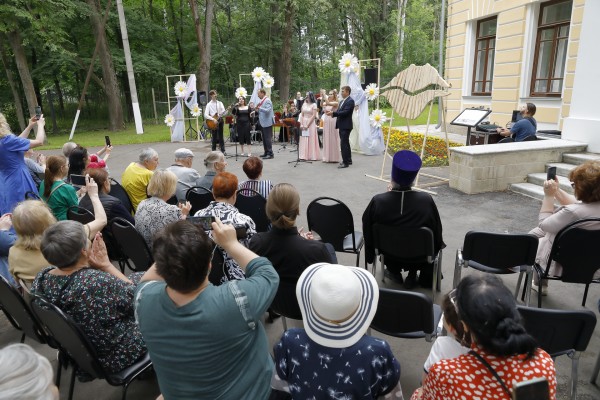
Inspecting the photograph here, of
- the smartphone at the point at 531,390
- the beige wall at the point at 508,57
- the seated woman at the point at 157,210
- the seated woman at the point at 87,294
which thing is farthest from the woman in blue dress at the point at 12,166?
the beige wall at the point at 508,57

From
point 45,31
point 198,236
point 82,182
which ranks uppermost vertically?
point 45,31

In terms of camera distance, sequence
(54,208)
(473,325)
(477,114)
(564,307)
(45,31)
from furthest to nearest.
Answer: (45,31) → (477,114) → (54,208) → (564,307) → (473,325)

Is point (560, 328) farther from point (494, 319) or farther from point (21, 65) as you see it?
point (21, 65)

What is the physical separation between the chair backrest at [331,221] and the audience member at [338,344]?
206cm

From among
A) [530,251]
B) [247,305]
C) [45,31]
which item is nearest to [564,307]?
[530,251]

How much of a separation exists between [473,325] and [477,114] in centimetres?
873

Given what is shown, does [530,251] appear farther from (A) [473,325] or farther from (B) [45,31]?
(B) [45,31]

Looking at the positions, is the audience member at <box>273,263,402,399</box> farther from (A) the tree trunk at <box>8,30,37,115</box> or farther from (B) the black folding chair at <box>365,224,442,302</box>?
(A) the tree trunk at <box>8,30,37,115</box>

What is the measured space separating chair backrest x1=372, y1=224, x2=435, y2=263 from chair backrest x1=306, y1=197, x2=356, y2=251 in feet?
1.10

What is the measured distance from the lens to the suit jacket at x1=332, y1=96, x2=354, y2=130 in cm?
923

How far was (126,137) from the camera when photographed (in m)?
16.9

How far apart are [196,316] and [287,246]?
109 cm

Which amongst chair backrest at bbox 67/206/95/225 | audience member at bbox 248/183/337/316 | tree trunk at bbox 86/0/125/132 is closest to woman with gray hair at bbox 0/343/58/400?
audience member at bbox 248/183/337/316

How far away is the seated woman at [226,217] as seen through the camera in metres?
2.98
